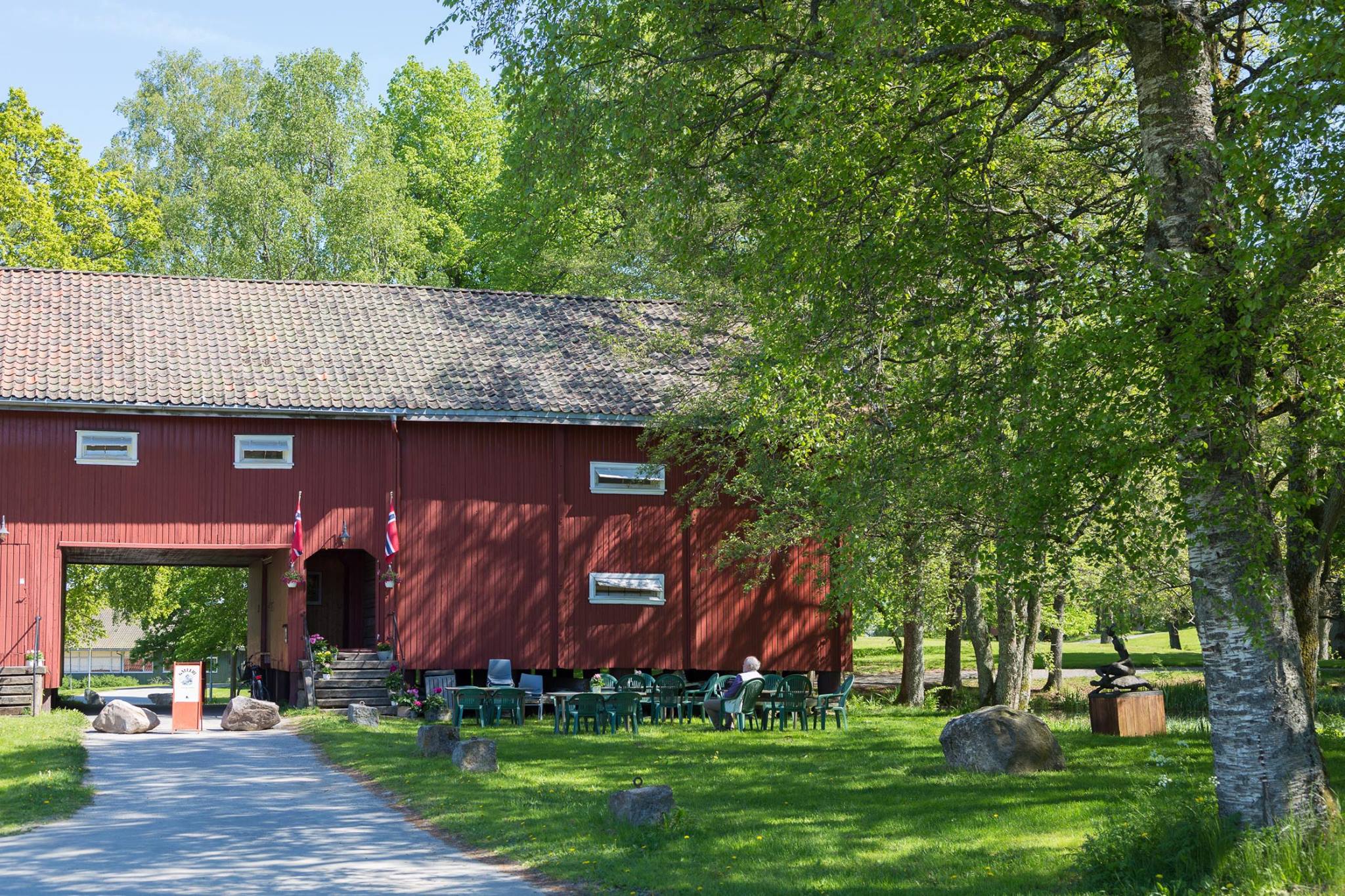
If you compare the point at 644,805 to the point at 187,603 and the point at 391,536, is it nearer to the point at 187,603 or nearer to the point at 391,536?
the point at 391,536

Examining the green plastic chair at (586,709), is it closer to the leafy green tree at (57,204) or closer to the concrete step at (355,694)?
the concrete step at (355,694)

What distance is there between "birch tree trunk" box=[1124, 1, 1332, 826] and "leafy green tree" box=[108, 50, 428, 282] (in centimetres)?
3010

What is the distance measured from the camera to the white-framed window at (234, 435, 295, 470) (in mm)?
23141

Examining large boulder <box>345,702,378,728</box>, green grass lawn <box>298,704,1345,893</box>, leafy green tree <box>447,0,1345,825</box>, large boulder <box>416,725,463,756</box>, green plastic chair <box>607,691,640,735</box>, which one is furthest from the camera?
→ large boulder <box>345,702,378,728</box>

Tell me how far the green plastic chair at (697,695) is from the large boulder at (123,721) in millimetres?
8016

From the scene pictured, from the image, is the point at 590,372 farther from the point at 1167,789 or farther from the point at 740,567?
the point at 1167,789

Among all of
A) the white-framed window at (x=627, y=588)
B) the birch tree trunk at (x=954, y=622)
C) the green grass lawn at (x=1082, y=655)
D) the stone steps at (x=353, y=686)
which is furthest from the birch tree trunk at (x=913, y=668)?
the stone steps at (x=353, y=686)

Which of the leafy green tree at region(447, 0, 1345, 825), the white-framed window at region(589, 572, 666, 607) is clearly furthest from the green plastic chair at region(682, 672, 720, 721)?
the leafy green tree at region(447, 0, 1345, 825)

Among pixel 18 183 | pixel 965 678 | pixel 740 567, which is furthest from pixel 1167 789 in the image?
pixel 18 183

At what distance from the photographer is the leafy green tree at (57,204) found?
3481 cm

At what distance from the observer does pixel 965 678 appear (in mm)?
37438

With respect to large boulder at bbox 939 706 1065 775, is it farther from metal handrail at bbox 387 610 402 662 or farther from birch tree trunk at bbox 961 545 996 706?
metal handrail at bbox 387 610 402 662

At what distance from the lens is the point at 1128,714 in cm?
1733

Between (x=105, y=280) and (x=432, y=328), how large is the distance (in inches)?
251
